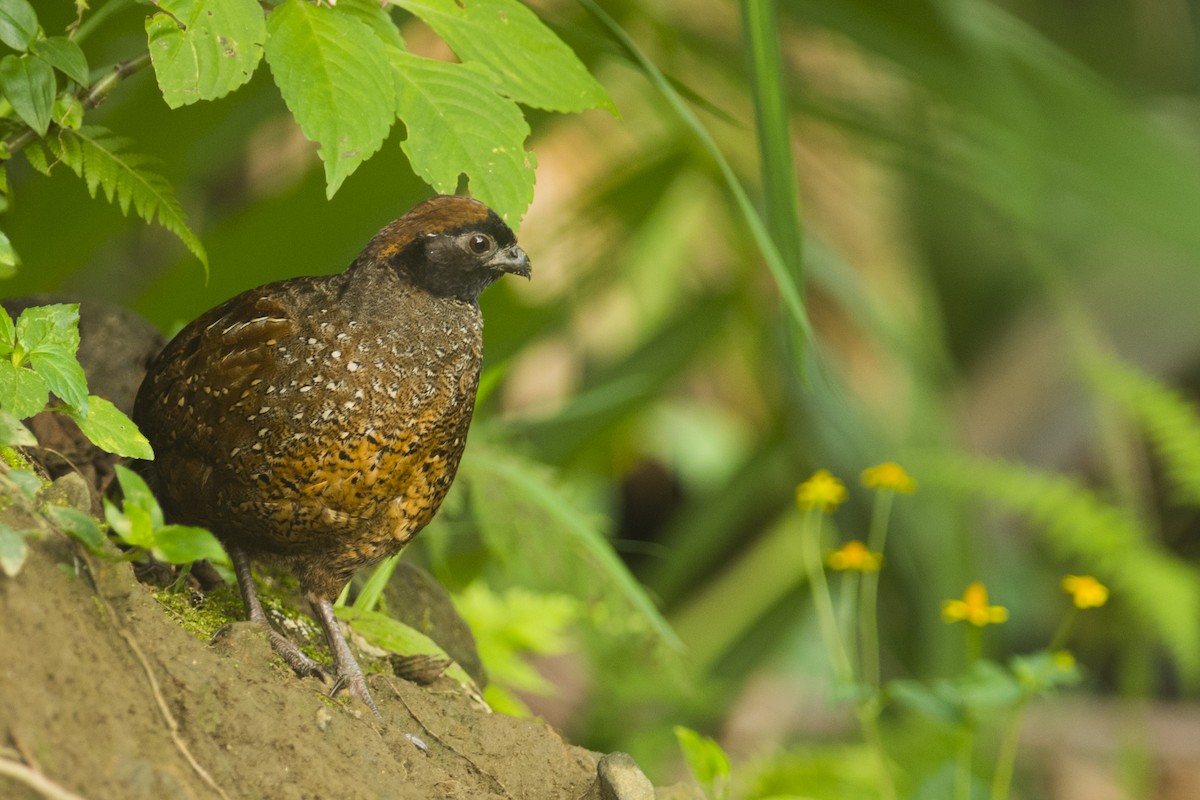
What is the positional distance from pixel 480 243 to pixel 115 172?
1.68 feet

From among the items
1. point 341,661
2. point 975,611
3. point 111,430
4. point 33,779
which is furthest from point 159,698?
point 975,611

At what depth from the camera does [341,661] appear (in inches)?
78.8

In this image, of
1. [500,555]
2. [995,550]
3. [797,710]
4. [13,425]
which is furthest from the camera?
[797,710]

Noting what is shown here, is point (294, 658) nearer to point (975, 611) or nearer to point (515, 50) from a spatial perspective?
point (515, 50)

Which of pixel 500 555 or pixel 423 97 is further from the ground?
pixel 423 97

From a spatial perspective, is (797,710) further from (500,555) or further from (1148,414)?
(500,555)

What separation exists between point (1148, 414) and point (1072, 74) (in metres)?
1.41

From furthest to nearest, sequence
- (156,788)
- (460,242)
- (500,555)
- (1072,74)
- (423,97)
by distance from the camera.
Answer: (1072,74) < (500,555) < (460,242) < (423,97) < (156,788)

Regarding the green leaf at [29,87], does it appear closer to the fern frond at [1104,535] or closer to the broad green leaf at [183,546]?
the broad green leaf at [183,546]

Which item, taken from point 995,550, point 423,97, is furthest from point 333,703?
point 995,550

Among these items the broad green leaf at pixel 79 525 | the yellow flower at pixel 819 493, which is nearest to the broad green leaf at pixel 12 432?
the broad green leaf at pixel 79 525

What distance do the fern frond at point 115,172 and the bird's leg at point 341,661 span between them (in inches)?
21.5

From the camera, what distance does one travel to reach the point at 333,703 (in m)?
1.86

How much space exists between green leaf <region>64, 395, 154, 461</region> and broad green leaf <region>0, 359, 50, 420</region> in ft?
0.12
